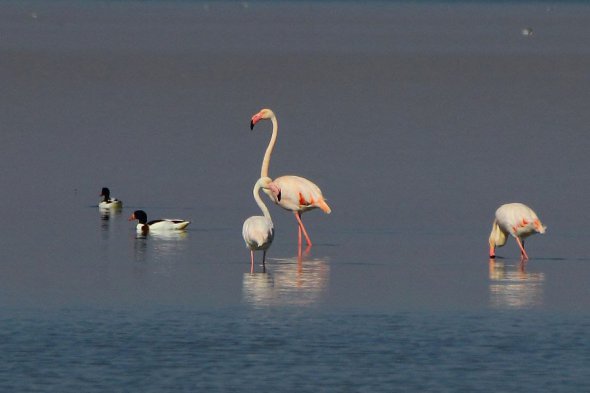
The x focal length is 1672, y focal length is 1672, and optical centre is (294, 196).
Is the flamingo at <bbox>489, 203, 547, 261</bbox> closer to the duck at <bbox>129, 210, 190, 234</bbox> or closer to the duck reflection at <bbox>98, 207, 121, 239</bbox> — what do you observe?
the duck at <bbox>129, 210, 190, 234</bbox>

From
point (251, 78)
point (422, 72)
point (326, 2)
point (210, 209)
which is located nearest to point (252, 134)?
point (210, 209)

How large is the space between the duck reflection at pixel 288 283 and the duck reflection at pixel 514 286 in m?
1.82

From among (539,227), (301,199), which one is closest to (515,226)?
(539,227)

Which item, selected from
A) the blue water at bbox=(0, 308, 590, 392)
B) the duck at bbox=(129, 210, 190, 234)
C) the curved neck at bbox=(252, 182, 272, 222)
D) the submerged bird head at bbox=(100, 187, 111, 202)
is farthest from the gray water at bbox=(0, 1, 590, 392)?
the curved neck at bbox=(252, 182, 272, 222)

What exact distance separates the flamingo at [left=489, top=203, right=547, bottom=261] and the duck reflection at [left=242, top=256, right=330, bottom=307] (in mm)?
2261

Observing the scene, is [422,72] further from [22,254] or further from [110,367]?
[110,367]

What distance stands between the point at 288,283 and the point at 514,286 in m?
2.42

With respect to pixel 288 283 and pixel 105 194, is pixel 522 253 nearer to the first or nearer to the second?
pixel 288 283

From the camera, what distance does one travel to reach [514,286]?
703 inches

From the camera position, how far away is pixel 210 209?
24516mm

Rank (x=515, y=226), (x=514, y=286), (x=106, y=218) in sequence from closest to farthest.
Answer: (x=514, y=286), (x=515, y=226), (x=106, y=218)

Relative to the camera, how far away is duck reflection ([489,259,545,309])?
16.8 metres

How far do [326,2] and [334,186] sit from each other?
119936 millimetres

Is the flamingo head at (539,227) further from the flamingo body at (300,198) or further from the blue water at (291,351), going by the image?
the blue water at (291,351)
